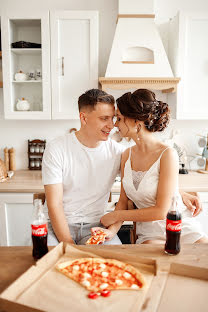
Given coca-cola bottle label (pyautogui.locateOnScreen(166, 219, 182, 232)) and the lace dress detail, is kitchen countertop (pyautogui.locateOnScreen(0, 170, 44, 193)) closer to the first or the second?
the lace dress detail

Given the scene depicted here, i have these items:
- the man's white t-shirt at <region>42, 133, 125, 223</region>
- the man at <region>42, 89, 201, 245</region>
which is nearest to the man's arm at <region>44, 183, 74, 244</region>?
the man at <region>42, 89, 201, 245</region>

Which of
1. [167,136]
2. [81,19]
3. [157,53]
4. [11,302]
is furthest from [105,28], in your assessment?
[11,302]

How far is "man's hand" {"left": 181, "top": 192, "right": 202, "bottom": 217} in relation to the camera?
5.39 feet

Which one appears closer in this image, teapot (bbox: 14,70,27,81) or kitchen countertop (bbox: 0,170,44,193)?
kitchen countertop (bbox: 0,170,44,193)

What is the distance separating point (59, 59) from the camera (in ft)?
8.84

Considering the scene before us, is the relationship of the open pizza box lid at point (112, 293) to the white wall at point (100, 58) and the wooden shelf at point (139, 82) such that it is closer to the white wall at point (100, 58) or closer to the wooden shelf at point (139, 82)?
the wooden shelf at point (139, 82)

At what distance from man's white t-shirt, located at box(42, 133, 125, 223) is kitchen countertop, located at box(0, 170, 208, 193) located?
0.63 m

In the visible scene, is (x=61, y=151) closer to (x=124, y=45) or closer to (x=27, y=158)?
(x=124, y=45)

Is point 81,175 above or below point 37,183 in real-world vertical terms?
above

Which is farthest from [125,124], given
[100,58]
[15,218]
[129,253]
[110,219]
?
[100,58]

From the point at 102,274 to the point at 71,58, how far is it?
2.16 meters

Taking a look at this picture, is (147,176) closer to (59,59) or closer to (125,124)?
(125,124)

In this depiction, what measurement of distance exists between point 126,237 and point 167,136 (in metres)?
1.25

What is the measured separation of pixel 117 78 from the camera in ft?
8.43
